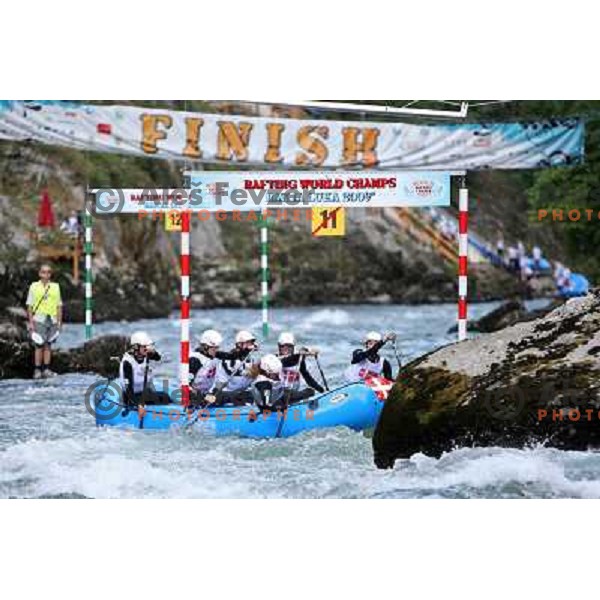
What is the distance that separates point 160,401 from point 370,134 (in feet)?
5.31

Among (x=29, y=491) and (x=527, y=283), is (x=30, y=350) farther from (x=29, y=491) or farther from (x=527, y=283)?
(x=527, y=283)

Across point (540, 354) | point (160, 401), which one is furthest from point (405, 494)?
point (160, 401)

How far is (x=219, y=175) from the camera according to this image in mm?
8766

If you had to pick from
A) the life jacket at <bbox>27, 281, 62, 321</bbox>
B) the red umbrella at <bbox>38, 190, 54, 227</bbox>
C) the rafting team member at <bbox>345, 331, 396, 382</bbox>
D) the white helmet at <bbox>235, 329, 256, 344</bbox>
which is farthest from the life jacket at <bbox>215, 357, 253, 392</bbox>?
the red umbrella at <bbox>38, 190, 54, 227</bbox>

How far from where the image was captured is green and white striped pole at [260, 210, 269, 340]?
902cm

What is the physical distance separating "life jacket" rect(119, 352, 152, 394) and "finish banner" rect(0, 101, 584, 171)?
102cm

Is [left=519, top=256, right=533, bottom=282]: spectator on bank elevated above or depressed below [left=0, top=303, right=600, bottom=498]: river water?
above

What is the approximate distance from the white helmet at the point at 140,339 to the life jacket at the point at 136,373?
0.08 metres

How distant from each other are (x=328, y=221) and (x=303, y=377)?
87 cm

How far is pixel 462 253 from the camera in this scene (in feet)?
29.7

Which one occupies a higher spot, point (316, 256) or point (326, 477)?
point (316, 256)

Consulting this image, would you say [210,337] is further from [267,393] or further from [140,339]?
[267,393]

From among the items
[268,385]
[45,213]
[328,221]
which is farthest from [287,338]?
[45,213]

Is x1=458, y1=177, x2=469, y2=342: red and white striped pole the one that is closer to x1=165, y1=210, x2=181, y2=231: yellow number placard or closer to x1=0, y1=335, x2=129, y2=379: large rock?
x1=165, y1=210, x2=181, y2=231: yellow number placard
